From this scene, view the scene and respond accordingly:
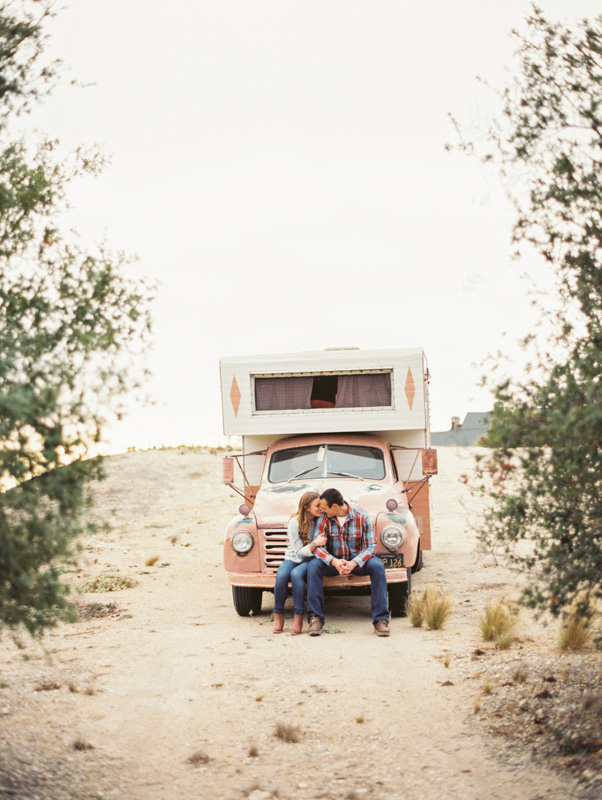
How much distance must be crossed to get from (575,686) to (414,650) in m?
2.23

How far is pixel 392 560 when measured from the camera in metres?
10.3

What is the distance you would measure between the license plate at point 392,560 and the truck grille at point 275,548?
Answer: 110 cm

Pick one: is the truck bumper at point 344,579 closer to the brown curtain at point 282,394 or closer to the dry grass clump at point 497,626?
the dry grass clump at point 497,626

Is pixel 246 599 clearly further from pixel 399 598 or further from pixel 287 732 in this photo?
pixel 287 732

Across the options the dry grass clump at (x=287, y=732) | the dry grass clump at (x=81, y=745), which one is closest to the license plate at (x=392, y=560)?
the dry grass clump at (x=287, y=732)

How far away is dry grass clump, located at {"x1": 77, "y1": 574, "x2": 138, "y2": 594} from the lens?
1407cm

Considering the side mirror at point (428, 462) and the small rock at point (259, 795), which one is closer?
the small rock at point (259, 795)

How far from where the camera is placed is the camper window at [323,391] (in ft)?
38.8

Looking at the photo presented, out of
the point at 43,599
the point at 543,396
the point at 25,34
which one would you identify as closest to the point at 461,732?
the point at 543,396

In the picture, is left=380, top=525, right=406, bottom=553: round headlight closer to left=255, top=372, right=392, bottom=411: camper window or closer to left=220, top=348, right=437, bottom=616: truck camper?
left=220, top=348, right=437, bottom=616: truck camper

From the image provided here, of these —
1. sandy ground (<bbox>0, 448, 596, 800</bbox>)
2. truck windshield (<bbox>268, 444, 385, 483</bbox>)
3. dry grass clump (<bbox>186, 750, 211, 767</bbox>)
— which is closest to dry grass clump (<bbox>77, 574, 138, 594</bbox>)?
sandy ground (<bbox>0, 448, 596, 800</bbox>)

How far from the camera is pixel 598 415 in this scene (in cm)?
492

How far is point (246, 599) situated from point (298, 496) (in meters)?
1.34

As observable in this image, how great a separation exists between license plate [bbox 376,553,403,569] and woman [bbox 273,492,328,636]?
32.4 inches
